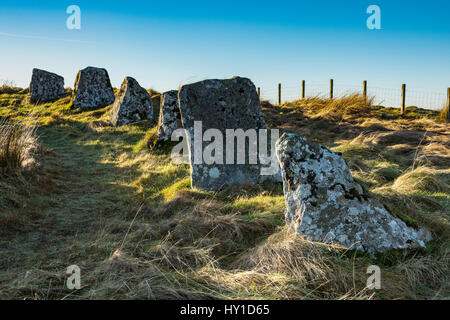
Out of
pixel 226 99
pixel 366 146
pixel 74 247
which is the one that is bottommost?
pixel 74 247

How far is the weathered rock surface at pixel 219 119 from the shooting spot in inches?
251

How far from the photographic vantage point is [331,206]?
3.70m

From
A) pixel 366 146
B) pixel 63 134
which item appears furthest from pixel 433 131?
pixel 63 134

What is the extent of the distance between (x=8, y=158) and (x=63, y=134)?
6.74 metres

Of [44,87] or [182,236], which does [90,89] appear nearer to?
[44,87]

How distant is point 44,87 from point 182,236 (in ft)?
65.3

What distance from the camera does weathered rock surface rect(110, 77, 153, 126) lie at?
13.5 metres

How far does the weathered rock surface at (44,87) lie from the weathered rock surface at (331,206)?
2024 cm

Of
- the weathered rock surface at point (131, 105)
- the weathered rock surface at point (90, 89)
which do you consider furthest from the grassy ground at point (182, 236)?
the weathered rock surface at point (90, 89)

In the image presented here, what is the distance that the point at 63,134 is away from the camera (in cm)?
1309
